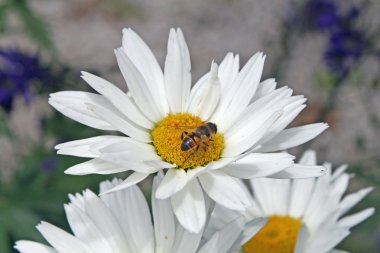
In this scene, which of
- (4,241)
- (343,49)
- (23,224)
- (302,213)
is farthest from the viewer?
(343,49)

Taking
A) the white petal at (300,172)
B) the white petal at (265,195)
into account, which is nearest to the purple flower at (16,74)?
the white petal at (265,195)

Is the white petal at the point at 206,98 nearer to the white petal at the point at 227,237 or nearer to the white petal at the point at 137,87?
the white petal at the point at 137,87

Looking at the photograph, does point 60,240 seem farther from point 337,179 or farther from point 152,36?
point 152,36

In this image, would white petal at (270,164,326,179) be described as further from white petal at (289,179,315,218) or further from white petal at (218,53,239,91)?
white petal at (289,179,315,218)

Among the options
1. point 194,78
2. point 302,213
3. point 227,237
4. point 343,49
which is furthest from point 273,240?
point 194,78

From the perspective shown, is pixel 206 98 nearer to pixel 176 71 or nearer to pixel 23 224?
pixel 176 71

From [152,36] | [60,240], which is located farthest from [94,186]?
[152,36]
